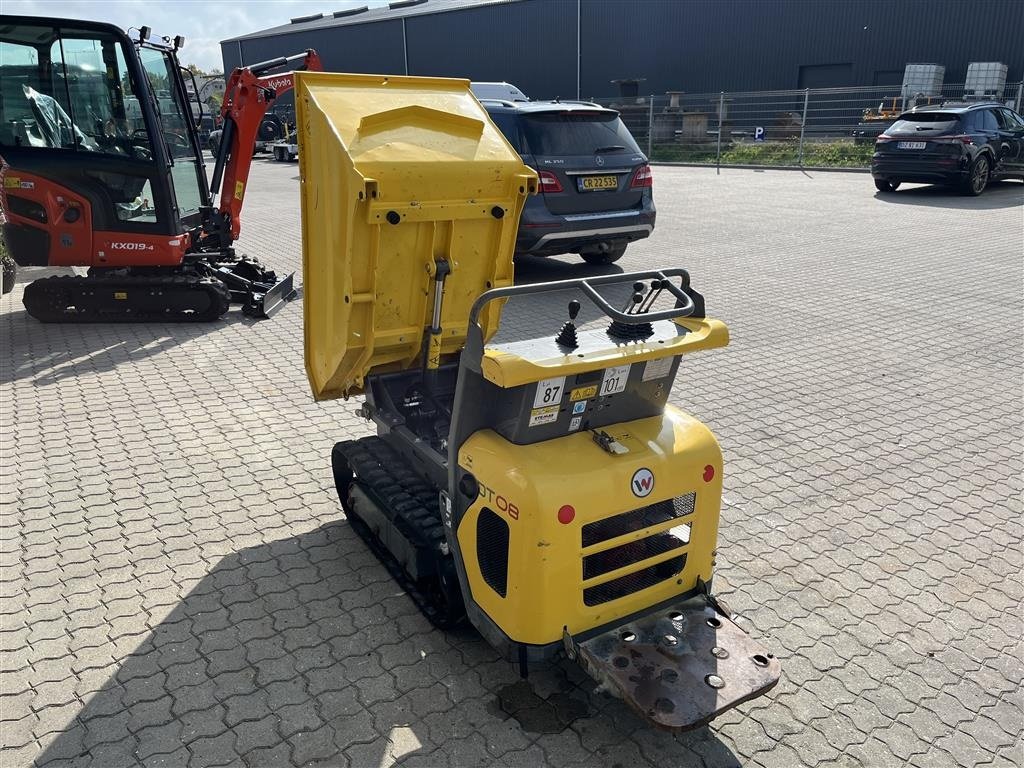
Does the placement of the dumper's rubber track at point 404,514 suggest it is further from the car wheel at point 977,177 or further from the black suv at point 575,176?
the car wheel at point 977,177

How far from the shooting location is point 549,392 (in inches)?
112

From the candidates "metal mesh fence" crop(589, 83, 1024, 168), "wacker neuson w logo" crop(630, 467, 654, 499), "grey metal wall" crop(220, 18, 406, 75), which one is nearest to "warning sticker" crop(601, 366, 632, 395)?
"wacker neuson w logo" crop(630, 467, 654, 499)

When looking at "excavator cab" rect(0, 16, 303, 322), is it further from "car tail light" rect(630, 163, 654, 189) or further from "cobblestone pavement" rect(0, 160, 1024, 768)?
"car tail light" rect(630, 163, 654, 189)

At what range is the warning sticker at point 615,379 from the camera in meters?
2.98

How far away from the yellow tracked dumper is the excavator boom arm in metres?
5.12

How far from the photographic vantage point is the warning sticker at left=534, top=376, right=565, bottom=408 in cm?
282

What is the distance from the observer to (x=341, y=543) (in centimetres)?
415

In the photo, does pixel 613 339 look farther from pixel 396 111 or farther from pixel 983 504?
pixel 983 504

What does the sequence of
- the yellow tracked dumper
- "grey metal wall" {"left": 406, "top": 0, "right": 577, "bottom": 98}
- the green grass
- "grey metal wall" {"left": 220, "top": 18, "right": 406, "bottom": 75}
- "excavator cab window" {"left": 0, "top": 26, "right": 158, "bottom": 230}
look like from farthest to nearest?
"grey metal wall" {"left": 220, "top": 18, "right": 406, "bottom": 75} → "grey metal wall" {"left": 406, "top": 0, "right": 577, "bottom": 98} → the green grass → "excavator cab window" {"left": 0, "top": 26, "right": 158, "bottom": 230} → the yellow tracked dumper

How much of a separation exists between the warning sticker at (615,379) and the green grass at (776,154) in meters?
21.4

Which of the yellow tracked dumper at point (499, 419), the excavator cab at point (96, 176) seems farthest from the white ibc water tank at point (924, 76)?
the yellow tracked dumper at point (499, 419)

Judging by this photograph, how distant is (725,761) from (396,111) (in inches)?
116

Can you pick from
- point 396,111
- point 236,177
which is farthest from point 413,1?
point 396,111

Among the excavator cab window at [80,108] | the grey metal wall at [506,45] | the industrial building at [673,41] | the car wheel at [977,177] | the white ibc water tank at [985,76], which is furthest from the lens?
the grey metal wall at [506,45]
